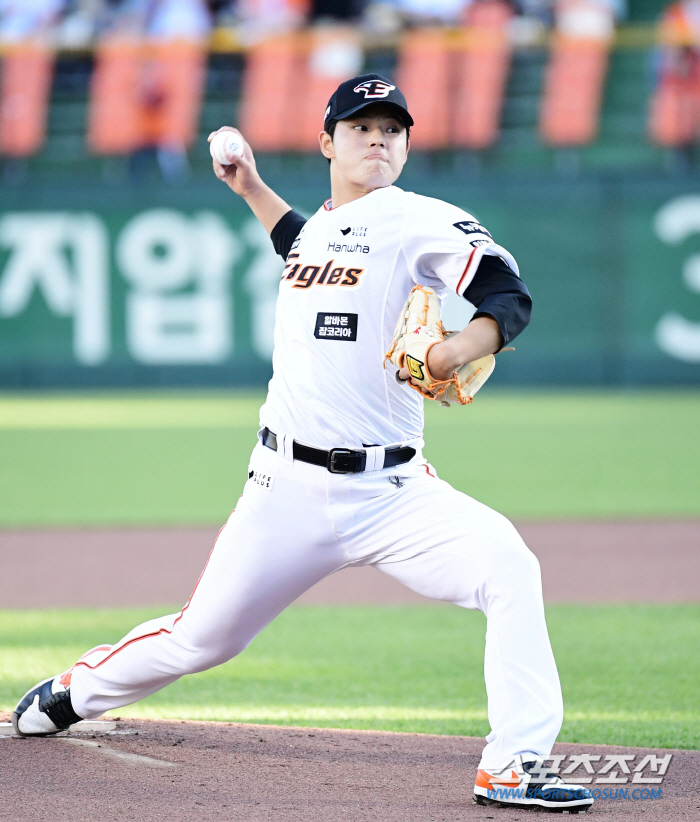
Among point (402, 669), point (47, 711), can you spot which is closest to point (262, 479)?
point (47, 711)

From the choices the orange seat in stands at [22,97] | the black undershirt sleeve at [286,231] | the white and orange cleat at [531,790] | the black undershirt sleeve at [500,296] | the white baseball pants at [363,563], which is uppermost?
the orange seat in stands at [22,97]

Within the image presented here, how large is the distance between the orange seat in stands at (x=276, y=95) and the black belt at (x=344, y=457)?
14477mm

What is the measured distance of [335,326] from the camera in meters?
3.59

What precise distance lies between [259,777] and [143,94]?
14909 millimetres

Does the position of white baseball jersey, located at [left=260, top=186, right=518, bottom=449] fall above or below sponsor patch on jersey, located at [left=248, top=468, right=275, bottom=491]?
above

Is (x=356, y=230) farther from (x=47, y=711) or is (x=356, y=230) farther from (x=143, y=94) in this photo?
(x=143, y=94)

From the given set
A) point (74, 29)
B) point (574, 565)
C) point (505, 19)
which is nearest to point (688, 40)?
point (505, 19)

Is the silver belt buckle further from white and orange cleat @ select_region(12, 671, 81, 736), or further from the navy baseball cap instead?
white and orange cleat @ select_region(12, 671, 81, 736)

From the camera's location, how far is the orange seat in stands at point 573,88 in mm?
17672

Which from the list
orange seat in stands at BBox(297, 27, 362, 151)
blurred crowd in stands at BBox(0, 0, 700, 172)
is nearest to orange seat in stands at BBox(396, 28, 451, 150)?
blurred crowd in stands at BBox(0, 0, 700, 172)

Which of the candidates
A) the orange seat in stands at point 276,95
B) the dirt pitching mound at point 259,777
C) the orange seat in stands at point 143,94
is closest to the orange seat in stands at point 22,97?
the orange seat in stands at point 143,94

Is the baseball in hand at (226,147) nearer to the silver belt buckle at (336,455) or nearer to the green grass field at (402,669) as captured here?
the silver belt buckle at (336,455)

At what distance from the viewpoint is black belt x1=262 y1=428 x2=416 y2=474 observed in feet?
→ 11.7

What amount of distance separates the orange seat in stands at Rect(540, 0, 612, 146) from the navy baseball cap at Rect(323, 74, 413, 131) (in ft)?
47.3
